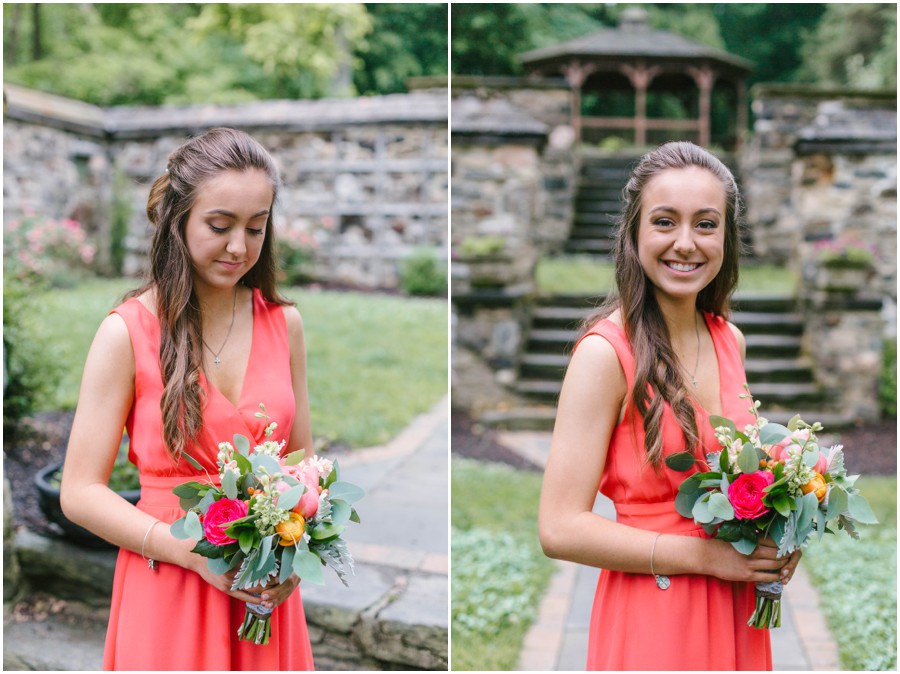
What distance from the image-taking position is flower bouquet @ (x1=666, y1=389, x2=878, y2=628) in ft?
4.71

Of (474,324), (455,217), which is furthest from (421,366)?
(455,217)

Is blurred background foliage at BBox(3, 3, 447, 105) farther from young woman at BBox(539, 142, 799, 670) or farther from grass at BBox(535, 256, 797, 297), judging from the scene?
young woman at BBox(539, 142, 799, 670)

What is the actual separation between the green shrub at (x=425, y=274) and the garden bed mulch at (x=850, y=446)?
2.79 metres

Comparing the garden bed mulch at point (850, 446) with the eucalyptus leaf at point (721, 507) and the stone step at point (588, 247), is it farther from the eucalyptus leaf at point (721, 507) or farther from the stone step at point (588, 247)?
the eucalyptus leaf at point (721, 507)

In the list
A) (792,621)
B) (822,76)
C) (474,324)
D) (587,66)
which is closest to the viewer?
(792,621)

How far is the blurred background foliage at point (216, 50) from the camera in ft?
23.0

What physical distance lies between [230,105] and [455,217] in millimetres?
4293

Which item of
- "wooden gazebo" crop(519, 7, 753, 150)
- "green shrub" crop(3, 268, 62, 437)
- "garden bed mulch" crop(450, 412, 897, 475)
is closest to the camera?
"green shrub" crop(3, 268, 62, 437)

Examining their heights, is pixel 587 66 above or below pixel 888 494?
above

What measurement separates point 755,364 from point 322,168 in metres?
5.78

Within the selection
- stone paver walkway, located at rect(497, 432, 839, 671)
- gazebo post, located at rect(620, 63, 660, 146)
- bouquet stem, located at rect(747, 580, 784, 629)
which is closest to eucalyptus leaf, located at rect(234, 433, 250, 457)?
bouquet stem, located at rect(747, 580, 784, 629)

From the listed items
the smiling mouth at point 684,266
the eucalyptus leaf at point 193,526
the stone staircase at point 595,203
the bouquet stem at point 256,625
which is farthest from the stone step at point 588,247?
the eucalyptus leaf at point 193,526

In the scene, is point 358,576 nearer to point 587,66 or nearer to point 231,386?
point 231,386

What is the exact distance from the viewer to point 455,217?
737 centimetres
